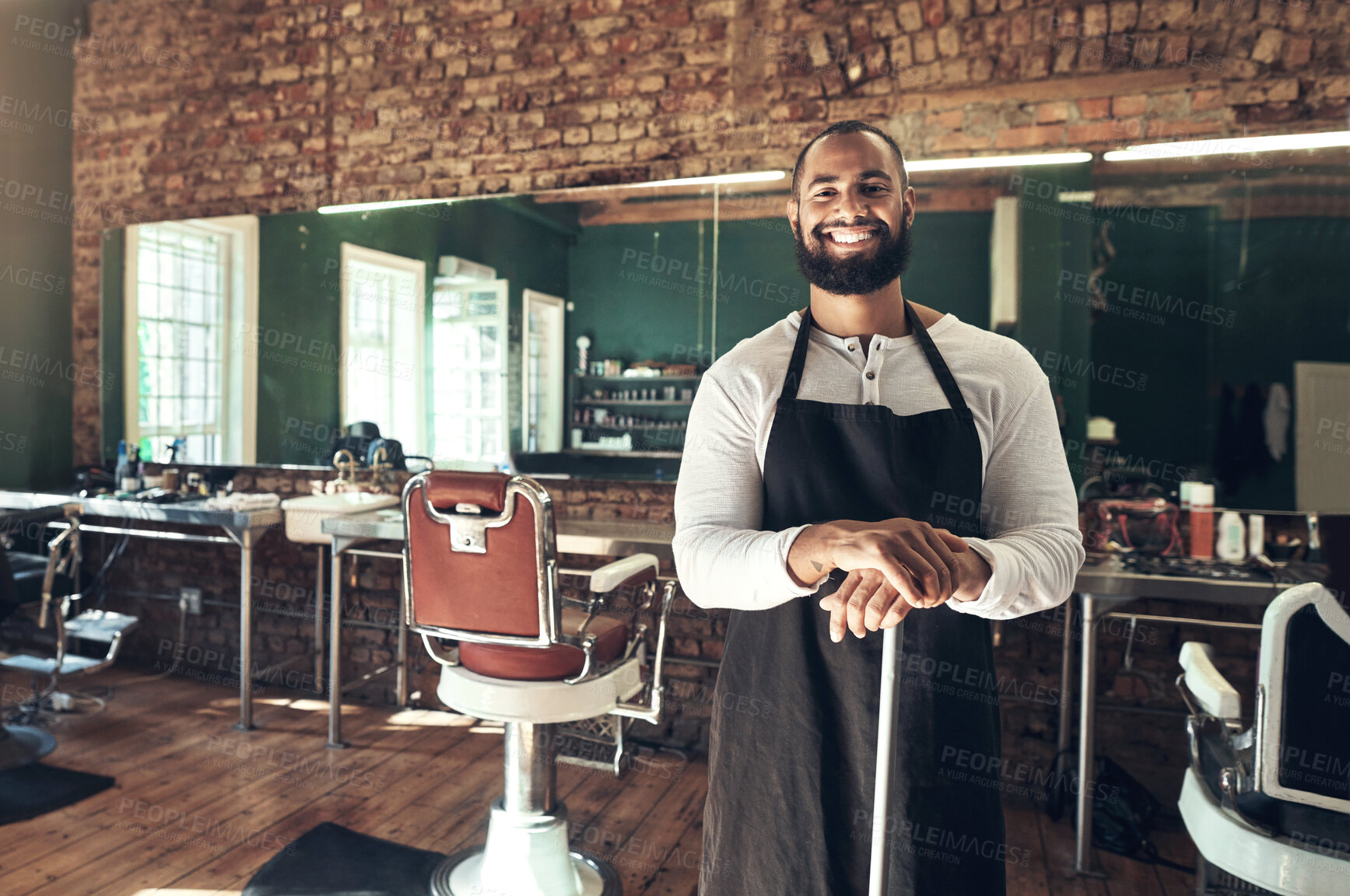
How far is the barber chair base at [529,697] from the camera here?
212 cm

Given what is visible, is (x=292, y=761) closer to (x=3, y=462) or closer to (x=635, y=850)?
(x=635, y=850)

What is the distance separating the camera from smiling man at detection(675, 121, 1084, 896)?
1.20 metres

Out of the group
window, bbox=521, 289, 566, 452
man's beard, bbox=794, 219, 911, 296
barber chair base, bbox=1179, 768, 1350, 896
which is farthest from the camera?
window, bbox=521, 289, 566, 452

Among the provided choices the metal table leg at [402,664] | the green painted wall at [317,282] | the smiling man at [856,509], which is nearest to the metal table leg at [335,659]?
the metal table leg at [402,664]

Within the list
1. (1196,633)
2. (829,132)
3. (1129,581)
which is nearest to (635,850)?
(1129,581)

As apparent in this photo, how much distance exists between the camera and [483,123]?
374cm

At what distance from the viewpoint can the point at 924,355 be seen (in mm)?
1278

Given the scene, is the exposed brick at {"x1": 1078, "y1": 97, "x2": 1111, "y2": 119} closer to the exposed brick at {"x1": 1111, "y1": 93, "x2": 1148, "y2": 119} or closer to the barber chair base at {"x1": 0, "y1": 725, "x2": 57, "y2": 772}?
the exposed brick at {"x1": 1111, "y1": 93, "x2": 1148, "y2": 119}

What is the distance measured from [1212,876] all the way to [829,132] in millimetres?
2197

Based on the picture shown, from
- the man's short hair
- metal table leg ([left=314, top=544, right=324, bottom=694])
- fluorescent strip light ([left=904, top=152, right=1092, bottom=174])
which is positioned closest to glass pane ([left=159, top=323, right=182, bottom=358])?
metal table leg ([left=314, top=544, right=324, bottom=694])

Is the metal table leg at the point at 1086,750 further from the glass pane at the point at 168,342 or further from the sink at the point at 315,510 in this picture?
the glass pane at the point at 168,342

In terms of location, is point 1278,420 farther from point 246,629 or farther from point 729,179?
point 246,629

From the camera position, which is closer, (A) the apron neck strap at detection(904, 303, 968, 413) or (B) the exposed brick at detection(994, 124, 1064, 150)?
(A) the apron neck strap at detection(904, 303, 968, 413)

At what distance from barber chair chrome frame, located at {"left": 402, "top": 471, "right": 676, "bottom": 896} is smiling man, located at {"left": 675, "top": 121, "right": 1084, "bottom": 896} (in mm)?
864
